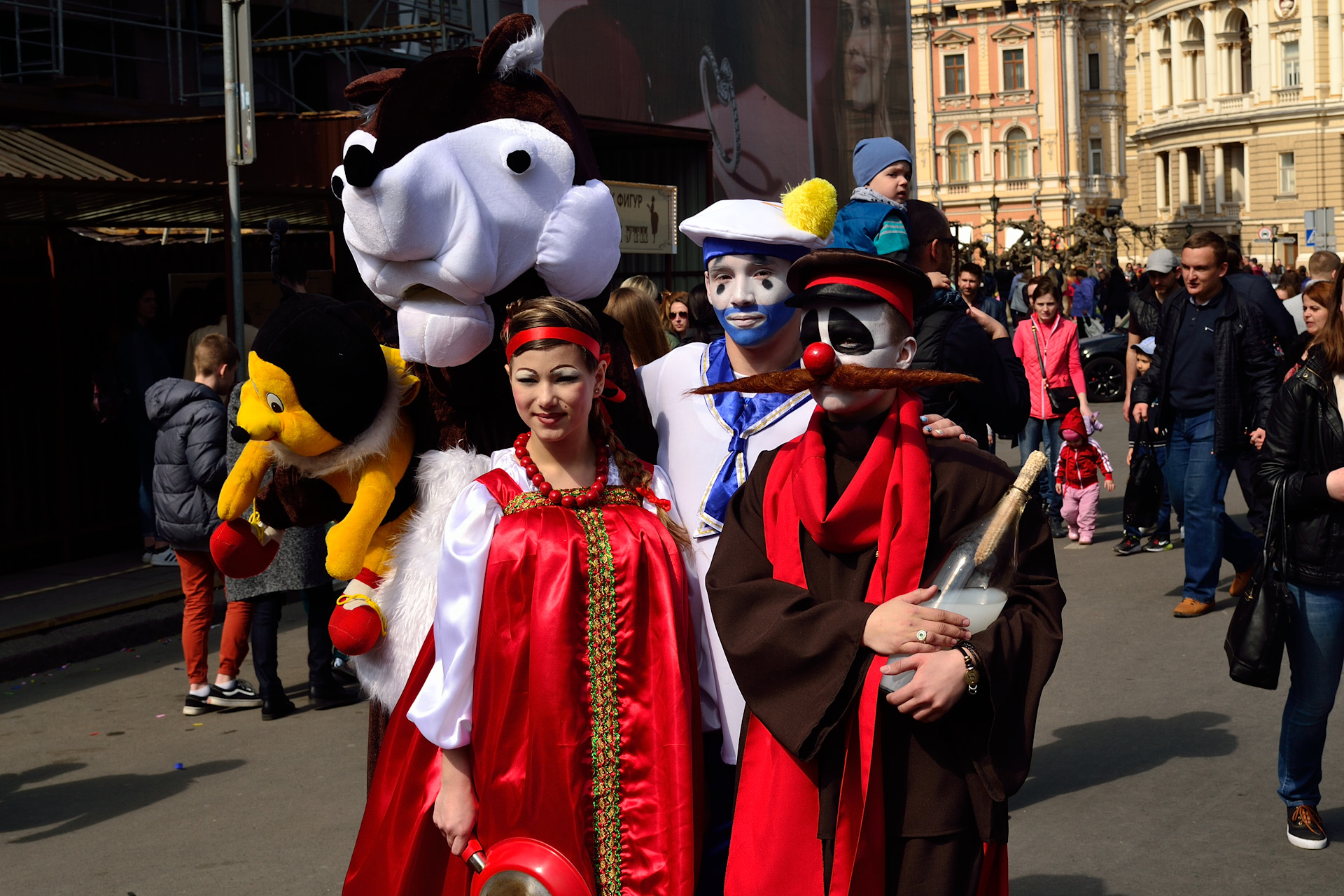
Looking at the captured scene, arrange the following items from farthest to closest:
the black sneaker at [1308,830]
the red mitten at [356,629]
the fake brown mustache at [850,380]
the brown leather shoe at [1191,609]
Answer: the brown leather shoe at [1191,609] < the black sneaker at [1308,830] < the red mitten at [356,629] < the fake brown mustache at [850,380]

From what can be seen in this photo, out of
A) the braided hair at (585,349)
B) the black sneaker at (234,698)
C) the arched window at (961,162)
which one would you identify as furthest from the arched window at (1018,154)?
the braided hair at (585,349)

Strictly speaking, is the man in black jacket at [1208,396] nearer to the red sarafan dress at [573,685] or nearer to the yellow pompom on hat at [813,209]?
the yellow pompom on hat at [813,209]

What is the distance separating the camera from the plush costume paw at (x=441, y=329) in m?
3.35

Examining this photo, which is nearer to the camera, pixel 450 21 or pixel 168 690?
pixel 168 690

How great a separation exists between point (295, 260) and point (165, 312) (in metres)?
6.85

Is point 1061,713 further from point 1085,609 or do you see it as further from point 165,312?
point 165,312

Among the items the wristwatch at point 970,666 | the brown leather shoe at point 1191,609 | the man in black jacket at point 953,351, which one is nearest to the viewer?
the wristwatch at point 970,666

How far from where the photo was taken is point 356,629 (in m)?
3.28

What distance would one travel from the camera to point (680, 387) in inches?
139

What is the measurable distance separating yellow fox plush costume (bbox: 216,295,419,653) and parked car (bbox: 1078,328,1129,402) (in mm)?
15882

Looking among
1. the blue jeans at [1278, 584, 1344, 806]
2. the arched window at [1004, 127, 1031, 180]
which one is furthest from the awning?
the arched window at [1004, 127, 1031, 180]

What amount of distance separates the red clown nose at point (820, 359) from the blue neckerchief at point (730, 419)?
53 cm

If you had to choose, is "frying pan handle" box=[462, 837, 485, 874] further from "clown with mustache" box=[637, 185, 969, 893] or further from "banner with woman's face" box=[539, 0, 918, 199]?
"banner with woman's face" box=[539, 0, 918, 199]

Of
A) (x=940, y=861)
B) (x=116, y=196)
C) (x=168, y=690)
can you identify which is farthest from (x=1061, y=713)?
(x=116, y=196)
